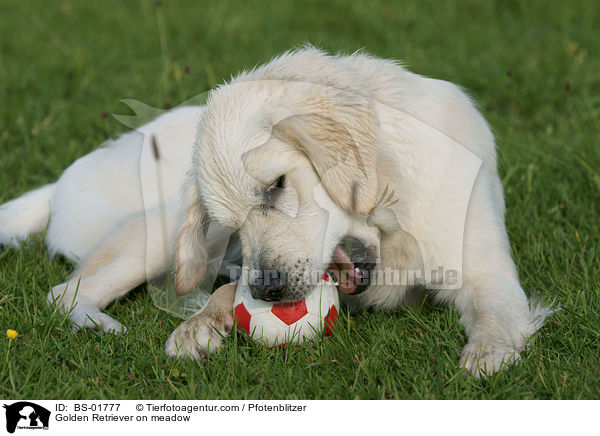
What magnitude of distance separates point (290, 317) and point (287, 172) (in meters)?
0.63

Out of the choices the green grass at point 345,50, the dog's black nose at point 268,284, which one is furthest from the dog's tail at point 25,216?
the dog's black nose at point 268,284

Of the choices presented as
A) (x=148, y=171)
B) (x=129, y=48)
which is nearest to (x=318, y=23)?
(x=129, y=48)

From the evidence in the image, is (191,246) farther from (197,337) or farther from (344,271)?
(344,271)

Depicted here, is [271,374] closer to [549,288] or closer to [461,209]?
[461,209]

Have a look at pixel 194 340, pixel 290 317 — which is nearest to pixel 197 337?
pixel 194 340

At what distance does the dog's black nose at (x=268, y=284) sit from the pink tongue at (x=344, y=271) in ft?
1.19

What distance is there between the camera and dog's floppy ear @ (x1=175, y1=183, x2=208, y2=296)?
3.20 meters

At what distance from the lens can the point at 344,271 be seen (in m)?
3.24

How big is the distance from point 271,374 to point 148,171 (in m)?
1.53

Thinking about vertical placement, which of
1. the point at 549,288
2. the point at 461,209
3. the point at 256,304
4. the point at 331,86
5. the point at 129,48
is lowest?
the point at 129,48

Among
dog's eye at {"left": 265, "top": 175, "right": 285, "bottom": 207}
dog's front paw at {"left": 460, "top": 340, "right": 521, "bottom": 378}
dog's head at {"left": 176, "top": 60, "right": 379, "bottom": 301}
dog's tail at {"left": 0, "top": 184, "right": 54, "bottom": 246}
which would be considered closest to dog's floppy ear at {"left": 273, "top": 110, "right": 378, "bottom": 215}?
dog's head at {"left": 176, "top": 60, "right": 379, "bottom": 301}

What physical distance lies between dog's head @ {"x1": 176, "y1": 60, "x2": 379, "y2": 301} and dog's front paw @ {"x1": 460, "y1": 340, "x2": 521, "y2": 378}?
70 cm

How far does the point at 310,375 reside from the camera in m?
2.78
